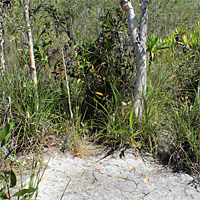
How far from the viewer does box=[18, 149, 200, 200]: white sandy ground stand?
2234 mm

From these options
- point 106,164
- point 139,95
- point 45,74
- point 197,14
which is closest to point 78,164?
point 106,164

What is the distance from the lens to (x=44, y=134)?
3107 millimetres

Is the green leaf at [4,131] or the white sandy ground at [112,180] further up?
the green leaf at [4,131]

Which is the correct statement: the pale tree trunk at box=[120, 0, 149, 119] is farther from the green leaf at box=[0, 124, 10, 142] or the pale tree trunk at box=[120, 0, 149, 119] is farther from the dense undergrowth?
the green leaf at box=[0, 124, 10, 142]

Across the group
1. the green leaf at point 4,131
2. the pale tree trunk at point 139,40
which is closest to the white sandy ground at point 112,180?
the pale tree trunk at point 139,40

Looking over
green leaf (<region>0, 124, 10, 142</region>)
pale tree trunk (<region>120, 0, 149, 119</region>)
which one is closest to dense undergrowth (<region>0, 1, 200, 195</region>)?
pale tree trunk (<region>120, 0, 149, 119</region>)

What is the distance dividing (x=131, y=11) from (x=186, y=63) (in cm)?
199

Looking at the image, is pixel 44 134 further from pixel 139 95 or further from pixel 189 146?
pixel 189 146

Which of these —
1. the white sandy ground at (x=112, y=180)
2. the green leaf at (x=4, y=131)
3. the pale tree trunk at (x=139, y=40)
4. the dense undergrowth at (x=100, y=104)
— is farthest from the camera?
the pale tree trunk at (x=139, y=40)

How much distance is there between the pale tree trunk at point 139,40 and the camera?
10.5 ft

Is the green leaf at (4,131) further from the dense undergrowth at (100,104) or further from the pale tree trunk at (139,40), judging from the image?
the pale tree trunk at (139,40)

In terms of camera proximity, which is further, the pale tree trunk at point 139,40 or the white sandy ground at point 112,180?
the pale tree trunk at point 139,40

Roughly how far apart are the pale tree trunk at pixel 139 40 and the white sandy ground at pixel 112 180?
2.73ft

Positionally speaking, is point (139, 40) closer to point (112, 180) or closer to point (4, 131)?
point (112, 180)
